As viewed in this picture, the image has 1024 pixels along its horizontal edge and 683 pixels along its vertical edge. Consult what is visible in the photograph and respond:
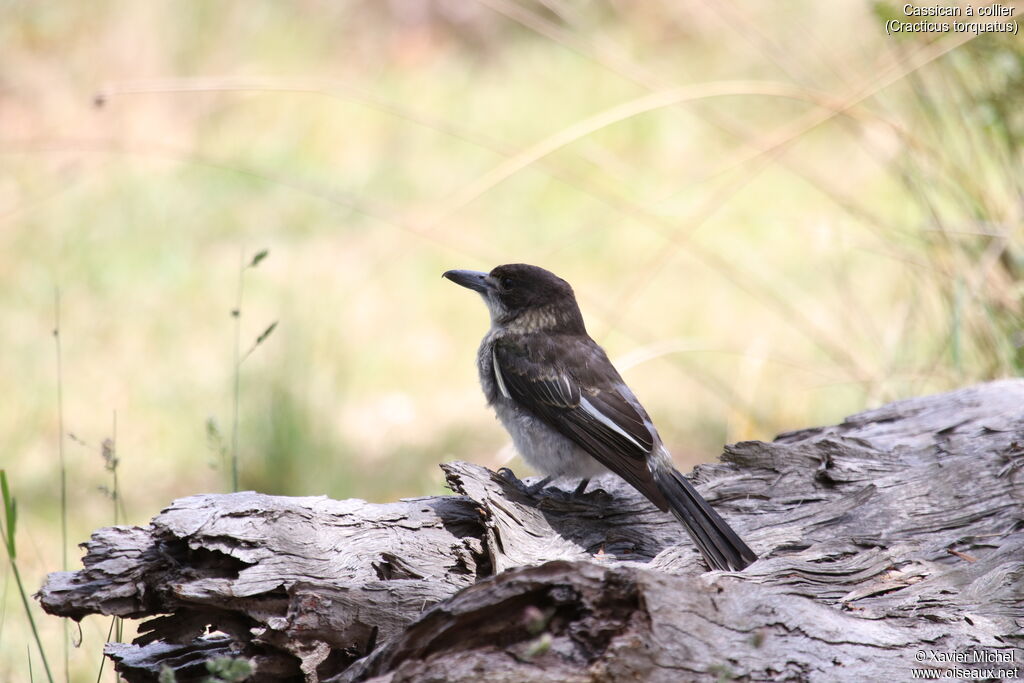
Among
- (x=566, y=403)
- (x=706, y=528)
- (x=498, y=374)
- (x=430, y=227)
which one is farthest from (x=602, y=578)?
(x=430, y=227)

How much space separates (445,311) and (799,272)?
2.74 metres

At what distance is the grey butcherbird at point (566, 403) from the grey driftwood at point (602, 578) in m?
0.14

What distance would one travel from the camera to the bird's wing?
3797mm

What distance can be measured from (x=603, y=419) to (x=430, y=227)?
1.55 metres

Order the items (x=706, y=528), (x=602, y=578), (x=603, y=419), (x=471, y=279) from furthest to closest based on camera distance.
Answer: (x=471, y=279) → (x=603, y=419) → (x=706, y=528) → (x=602, y=578)

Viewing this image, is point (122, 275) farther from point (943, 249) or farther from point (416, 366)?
point (943, 249)

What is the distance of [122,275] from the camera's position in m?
7.88

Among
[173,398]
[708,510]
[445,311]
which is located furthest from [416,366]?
[708,510]

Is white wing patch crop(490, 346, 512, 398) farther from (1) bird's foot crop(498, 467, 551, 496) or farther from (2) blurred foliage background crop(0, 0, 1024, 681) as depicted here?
(2) blurred foliage background crop(0, 0, 1024, 681)

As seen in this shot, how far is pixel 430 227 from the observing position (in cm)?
509

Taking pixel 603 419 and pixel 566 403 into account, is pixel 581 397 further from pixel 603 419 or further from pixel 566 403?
pixel 603 419

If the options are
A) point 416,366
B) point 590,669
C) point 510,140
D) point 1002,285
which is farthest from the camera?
point 510,140

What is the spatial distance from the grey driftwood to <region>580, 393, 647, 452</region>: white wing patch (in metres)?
0.23

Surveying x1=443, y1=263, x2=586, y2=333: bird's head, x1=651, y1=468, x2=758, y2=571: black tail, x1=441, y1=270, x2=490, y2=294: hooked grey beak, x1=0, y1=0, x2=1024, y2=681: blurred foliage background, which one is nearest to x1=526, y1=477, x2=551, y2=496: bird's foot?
x1=651, y1=468, x2=758, y2=571: black tail
